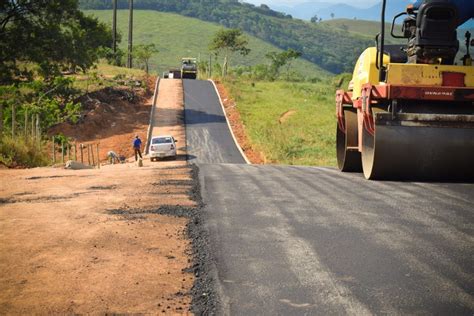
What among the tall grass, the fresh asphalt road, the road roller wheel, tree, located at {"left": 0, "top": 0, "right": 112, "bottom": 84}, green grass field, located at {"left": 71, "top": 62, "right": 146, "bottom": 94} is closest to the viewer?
the fresh asphalt road

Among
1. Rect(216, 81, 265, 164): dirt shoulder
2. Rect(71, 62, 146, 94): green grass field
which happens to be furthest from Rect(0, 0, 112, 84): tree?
Rect(216, 81, 265, 164): dirt shoulder

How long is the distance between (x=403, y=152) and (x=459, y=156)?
105cm

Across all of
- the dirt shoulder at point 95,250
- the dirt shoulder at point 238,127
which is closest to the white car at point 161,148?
the dirt shoulder at point 238,127

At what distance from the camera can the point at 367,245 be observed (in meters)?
7.16

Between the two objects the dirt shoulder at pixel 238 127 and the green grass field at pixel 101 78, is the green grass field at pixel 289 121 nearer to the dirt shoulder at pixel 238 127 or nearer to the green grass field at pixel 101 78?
the dirt shoulder at pixel 238 127

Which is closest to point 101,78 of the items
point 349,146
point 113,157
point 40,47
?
point 40,47

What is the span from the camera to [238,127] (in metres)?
43.4

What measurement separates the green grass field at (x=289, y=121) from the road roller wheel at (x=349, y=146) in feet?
37.2

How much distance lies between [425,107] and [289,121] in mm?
32131

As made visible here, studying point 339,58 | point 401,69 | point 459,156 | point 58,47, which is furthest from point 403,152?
point 339,58

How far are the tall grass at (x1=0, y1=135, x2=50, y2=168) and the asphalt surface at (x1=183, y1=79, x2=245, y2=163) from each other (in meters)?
13.2

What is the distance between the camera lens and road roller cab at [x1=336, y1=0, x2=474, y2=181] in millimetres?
10781

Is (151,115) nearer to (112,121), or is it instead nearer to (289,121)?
(112,121)

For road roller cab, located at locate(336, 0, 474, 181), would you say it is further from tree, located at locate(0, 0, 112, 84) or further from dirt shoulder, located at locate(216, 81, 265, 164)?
tree, located at locate(0, 0, 112, 84)
